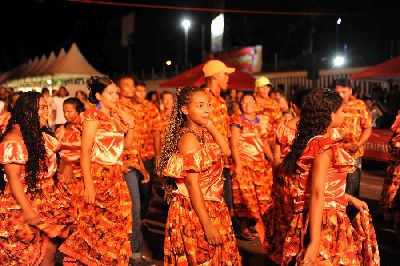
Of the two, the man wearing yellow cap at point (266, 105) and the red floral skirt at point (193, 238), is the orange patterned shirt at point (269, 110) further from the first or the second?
the red floral skirt at point (193, 238)

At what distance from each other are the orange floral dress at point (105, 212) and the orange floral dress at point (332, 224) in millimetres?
2005

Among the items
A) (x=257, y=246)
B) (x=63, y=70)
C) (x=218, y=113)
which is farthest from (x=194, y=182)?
(x=63, y=70)

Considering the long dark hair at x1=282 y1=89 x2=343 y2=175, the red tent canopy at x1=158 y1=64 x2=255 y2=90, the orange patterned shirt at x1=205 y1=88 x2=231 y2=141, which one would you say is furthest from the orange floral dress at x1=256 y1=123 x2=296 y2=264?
the red tent canopy at x1=158 y1=64 x2=255 y2=90

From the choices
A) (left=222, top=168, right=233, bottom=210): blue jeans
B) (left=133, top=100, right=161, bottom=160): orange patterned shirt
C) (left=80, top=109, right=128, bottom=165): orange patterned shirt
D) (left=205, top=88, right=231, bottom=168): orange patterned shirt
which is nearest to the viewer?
(left=80, top=109, right=128, bottom=165): orange patterned shirt

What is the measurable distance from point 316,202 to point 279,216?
7.22ft

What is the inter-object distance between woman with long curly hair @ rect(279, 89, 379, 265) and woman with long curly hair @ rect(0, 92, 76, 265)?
2.12 metres

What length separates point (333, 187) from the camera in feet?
14.3

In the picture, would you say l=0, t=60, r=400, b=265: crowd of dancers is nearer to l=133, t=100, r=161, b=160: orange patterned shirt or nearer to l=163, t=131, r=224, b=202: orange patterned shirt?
l=163, t=131, r=224, b=202: orange patterned shirt

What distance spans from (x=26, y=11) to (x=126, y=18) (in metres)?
9.24

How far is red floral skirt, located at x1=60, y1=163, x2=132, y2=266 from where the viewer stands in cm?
577

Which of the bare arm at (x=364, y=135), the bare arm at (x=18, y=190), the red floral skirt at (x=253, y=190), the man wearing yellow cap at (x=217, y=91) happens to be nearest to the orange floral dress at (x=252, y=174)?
the red floral skirt at (x=253, y=190)

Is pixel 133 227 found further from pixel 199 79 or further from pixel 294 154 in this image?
pixel 199 79

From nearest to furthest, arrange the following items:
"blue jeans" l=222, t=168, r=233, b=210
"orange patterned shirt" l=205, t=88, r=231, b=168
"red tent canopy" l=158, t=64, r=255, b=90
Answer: "orange patterned shirt" l=205, t=88, r=231, b=168 → "blue jeans" l=222, t=168, r=233, b=210 → "red tent canopy" l=158, t=64, r=255, b=90

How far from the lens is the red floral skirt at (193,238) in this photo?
4.40 meters
